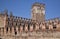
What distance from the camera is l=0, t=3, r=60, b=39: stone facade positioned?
35028 millimetres

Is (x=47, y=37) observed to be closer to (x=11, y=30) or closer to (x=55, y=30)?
(x=55, y=30)

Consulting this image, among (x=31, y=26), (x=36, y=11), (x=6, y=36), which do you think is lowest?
(x=6, y=36)

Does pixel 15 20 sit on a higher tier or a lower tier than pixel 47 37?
higher

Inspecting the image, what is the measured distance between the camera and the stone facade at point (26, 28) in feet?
115

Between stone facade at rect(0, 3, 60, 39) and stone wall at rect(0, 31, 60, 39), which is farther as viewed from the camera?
stone facade at rect(0, 3, 60, 39)

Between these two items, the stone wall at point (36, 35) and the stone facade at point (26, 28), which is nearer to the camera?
the stone wall at point (36, 35)

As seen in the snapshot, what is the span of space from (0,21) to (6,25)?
9.38ft

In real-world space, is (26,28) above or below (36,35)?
above

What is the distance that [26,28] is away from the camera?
3941cm

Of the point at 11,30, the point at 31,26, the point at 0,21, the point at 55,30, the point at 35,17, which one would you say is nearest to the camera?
the point at 55,30

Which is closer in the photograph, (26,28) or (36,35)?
(36,35)

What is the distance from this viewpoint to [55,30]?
112 feet

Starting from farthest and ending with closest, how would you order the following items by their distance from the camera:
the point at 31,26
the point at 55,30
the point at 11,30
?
the point at 11,30
the point at 31,26
the point at 55,30

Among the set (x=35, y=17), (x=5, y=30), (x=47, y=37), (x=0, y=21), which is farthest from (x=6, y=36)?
(x=35, y=17)
